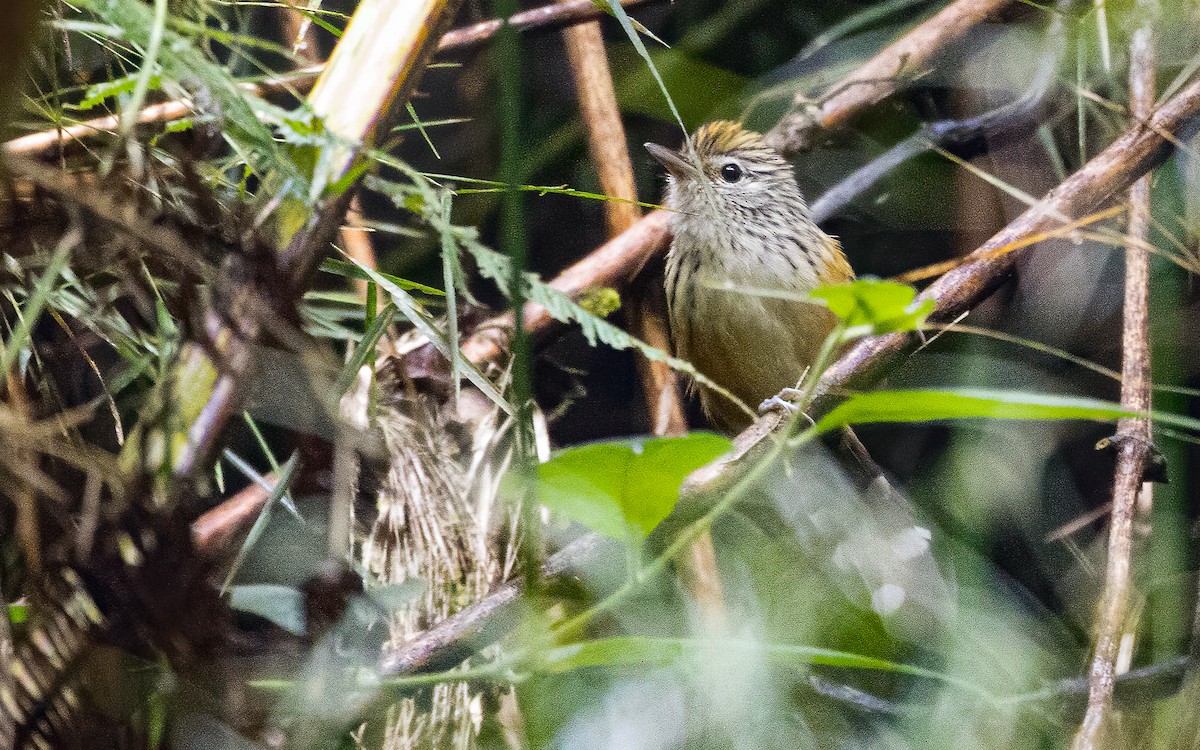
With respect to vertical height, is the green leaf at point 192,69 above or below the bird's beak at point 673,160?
above

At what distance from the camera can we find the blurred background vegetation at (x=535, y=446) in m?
0.68

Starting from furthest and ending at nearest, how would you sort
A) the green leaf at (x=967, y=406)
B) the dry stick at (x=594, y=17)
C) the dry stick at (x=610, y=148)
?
1. the dry stick at (x=610, y=148)
2. the dry stick at (x=594, y=17)
3. the green leaf at (x=967, y=406)

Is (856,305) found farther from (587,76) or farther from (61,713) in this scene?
(587,76)

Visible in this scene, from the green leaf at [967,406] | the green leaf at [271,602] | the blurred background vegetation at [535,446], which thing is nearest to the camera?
the green leaf at [967,406]

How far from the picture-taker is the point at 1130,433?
1307 millimetres

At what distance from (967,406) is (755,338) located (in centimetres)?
118

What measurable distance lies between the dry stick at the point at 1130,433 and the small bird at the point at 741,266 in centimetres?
48

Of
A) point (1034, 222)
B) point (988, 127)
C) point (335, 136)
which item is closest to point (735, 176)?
point (988, 127)

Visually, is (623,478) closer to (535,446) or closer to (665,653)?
(665,653)

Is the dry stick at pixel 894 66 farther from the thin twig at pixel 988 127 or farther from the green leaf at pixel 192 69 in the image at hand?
the green leaf at pixel 192 69

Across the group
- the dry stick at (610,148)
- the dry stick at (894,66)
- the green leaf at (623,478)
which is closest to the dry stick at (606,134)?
the dry stick at (610,148)

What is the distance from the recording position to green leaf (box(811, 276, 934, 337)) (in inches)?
22.4

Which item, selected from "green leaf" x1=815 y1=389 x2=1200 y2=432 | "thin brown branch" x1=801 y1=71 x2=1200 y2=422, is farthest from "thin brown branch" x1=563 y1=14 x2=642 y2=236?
"green leaf" x1=815 y1=389 x2=1200 y2=432

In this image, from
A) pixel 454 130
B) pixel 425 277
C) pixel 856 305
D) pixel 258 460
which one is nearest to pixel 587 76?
pixel 454 130
